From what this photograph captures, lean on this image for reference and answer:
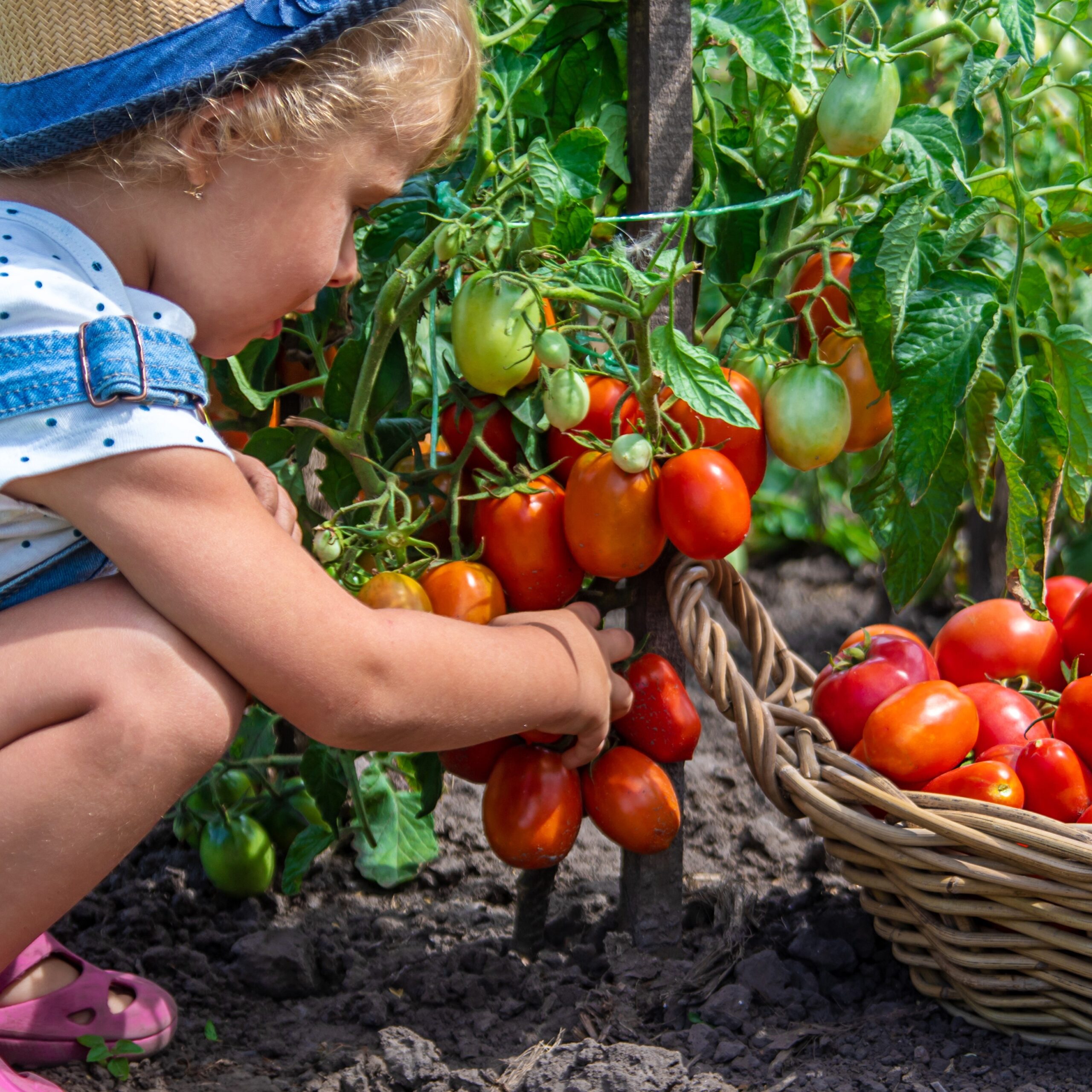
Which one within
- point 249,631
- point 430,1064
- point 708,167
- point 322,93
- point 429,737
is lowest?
point 430,1064

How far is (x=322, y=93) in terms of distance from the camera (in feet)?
3.11

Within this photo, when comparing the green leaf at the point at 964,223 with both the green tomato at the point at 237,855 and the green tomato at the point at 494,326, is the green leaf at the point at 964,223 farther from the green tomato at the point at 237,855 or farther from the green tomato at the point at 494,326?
the green tomato at the point at 237,855

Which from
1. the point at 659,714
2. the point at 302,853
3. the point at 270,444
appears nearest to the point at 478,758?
the point at 659,714

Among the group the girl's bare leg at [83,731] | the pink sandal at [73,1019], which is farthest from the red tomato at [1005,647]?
the pink sandal at [73,1019]

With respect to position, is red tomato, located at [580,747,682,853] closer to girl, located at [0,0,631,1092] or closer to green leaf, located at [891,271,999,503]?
girl, located at [0,0,631,1092]

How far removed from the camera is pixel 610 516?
1080 millimetres

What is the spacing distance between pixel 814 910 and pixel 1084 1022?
1.15ft

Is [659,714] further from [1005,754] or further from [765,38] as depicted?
[765,38]

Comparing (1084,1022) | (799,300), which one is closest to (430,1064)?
(1084,1022)

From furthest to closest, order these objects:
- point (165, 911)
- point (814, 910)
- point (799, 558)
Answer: point (799, 558)
point (165, 911)
point (814, 910)

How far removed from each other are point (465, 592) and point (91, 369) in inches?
15.7

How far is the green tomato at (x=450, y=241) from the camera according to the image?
104 centimetres

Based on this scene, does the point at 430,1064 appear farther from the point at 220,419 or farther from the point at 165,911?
the point at 220,419

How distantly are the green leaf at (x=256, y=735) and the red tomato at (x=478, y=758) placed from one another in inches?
13.9
